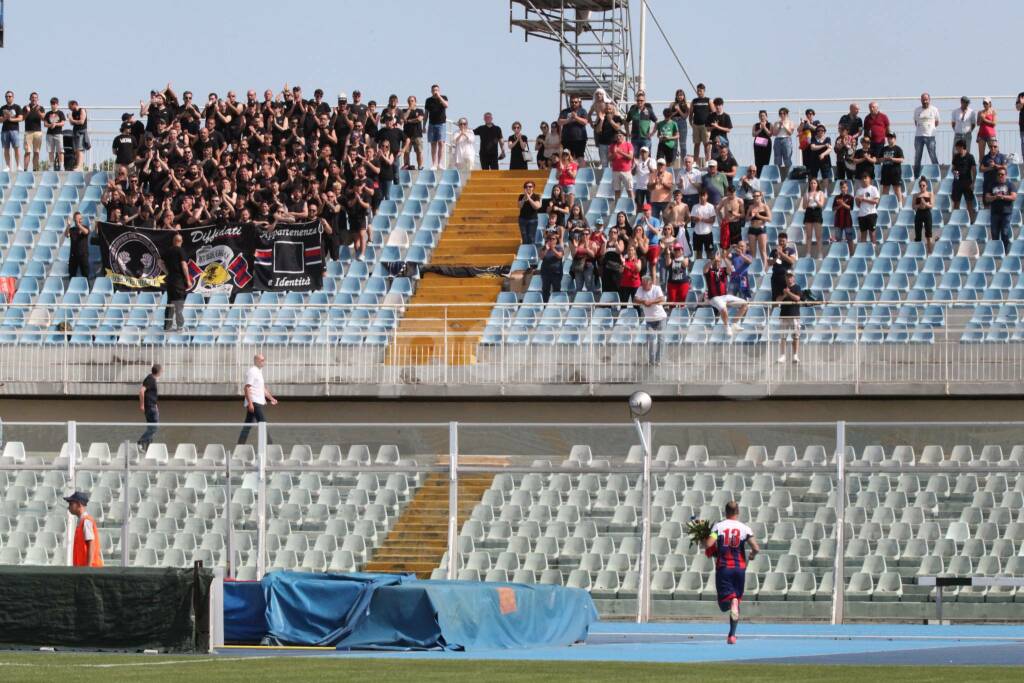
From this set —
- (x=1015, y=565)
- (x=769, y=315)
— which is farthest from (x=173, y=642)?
(x=769, y=315)

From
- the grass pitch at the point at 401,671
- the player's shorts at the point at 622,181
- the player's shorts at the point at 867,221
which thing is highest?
the player's shorts at the point at 622,181

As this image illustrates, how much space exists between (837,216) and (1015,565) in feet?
37.3

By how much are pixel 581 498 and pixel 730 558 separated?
11.8 ft

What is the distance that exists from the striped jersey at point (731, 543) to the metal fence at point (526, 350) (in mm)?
8722

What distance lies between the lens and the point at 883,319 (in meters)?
29.1

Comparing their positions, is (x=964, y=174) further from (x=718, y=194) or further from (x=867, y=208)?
(x=718, y=194)

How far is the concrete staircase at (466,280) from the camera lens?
3000 centimetres

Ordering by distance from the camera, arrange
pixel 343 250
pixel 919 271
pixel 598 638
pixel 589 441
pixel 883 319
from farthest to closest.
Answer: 1. pixel 343 250
2. pixel 919 271
3. pixel 883 319
4. pixel 589 441
5. pixel 598 638

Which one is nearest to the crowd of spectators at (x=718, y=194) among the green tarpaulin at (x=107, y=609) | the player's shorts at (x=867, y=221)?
the player's shorts at (x=867, y=221)

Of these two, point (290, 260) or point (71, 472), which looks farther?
point (290, 260)

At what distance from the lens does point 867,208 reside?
32.1 metres

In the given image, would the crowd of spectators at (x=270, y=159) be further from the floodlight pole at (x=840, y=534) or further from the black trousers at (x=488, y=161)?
the floodlight pole at (x=840, y=534)

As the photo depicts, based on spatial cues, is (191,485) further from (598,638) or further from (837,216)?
(837,216)

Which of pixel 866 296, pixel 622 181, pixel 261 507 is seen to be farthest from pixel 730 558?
pixel 622 181
